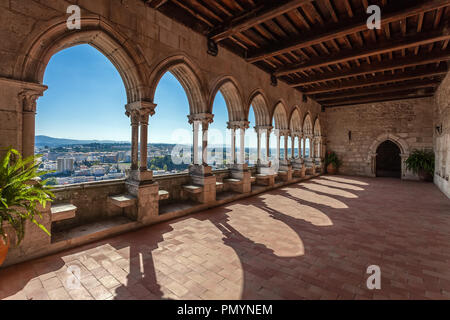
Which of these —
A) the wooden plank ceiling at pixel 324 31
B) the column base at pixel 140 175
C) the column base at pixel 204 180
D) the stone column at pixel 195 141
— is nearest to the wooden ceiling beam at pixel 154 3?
the wooden plank ceiling at pixel 324 31

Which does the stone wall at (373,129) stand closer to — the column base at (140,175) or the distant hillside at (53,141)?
the column base at (140,175)

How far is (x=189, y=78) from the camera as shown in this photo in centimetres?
429

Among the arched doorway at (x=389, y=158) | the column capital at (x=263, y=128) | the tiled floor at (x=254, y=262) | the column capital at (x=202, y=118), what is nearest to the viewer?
the tiled floor at (x=254, y=262)

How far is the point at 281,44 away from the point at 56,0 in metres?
4.05

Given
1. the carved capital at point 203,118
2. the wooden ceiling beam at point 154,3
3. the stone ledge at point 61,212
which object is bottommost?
the stone ledge at point 61,212

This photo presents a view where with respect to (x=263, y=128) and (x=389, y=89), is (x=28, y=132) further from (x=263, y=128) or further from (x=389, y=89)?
(x=389, y=89)

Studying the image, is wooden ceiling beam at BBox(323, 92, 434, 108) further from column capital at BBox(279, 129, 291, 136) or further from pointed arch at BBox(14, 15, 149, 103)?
pointed arch at BBox(14, 15, 149, 103)

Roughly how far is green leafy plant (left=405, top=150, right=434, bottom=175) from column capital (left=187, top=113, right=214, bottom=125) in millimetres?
9032

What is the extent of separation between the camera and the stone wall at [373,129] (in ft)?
29.5

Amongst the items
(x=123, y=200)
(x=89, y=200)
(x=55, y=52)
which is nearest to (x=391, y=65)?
(x=123, y=200)

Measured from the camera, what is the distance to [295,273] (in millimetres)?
2057

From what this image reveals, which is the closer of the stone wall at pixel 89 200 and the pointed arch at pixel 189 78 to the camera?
the stone wall at pixel 89 200
